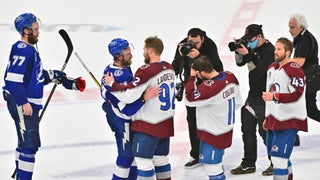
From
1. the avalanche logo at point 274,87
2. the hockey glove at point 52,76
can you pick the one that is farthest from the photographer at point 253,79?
the hockey glove at point 52,76

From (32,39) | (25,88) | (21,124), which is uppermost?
(32,39)

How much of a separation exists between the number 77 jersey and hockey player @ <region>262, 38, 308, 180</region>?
659 millimetres

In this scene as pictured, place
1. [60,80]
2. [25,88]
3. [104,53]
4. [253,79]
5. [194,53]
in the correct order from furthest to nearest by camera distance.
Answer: [104,53] < [253,79] < [60,80] < [194,53] < [25,88]

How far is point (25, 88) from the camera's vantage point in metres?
5.15

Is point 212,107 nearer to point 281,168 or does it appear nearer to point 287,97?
point 287,97

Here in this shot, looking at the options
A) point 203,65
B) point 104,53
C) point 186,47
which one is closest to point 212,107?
point 203,65

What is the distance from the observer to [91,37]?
9.81 m

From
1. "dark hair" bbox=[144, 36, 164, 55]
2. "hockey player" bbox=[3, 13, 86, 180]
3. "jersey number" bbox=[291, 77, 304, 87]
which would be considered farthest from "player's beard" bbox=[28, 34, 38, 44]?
"jersey number" bbox=[291, 77, 304, 87]

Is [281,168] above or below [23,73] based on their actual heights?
below

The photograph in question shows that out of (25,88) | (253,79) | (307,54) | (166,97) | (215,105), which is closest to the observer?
(215,105)

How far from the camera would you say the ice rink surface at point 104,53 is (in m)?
6.07

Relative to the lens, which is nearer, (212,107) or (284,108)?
(212,107)

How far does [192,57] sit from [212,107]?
29.6 inches

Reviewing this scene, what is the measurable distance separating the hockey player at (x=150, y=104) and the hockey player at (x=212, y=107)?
6.6 inches
